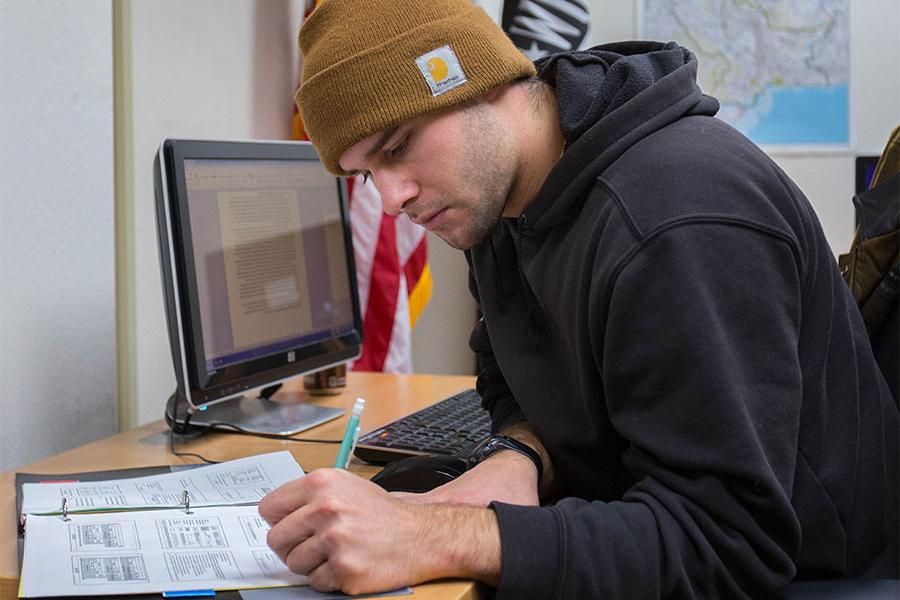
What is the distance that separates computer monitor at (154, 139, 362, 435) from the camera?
1.36m

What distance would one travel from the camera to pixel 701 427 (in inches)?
33.3

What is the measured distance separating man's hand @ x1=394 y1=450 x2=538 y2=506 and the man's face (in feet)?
0.90

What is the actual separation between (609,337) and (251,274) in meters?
0.76

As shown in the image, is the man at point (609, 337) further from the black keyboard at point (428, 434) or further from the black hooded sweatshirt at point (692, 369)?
the black keyboard at point (428, 434)

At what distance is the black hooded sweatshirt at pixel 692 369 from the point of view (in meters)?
0.84

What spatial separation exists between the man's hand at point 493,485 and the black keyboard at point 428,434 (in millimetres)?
217

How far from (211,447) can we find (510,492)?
561 millimetres

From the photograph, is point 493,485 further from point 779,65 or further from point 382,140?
point 779,65

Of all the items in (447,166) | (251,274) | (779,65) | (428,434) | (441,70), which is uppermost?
(779,65)

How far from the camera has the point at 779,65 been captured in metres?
3.22

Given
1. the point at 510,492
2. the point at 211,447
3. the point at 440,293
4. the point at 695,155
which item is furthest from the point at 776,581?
the point at 440,293

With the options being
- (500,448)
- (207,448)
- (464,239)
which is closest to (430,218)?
(464,239)

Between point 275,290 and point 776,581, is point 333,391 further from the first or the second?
point 776,581

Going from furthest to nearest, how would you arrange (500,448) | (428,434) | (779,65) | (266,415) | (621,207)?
1. (779,65)
2. (266,415)
3. (428,434)
4. (500,448)
5. (621,207)
